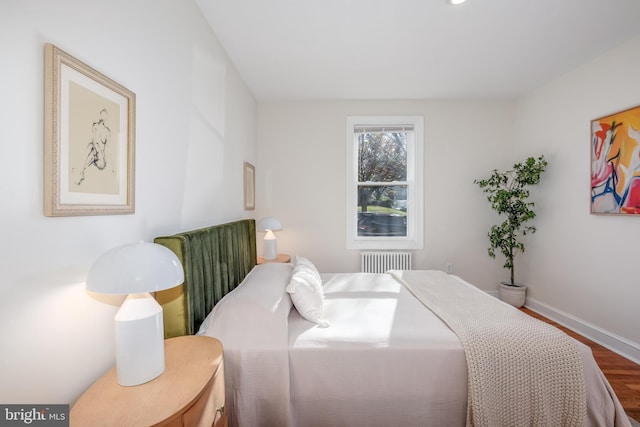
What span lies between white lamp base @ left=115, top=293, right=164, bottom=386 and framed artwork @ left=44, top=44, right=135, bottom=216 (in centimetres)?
38

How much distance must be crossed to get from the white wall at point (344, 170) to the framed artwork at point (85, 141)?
2476 mm

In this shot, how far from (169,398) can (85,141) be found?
910mm

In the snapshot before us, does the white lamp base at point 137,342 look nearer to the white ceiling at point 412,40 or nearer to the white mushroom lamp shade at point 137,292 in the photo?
the white mushroom lamp shade at point 137,292

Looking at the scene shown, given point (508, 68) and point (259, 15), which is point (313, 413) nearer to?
point (259, 15)

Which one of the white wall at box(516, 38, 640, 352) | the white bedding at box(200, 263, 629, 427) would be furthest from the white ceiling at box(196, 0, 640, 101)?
the white bedding at box(200, 263, 629, 427)

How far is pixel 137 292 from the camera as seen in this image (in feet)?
2.64

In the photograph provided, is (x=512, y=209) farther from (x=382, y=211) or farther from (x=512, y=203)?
(x=382, y=211)

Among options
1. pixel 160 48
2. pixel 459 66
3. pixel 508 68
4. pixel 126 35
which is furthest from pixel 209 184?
pixel 508 68

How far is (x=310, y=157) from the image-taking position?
361cm

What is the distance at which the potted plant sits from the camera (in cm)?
311

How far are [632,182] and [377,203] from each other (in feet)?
7.76

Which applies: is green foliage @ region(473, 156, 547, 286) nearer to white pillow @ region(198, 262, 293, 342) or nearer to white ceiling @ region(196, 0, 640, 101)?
white ceiling @ region(196, 0, 640, 101)

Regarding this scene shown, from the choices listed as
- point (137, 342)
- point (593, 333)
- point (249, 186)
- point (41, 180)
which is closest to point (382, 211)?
point (249, 186)

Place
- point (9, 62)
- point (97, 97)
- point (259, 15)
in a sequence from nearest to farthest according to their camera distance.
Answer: point (9, 62), point (97, 97), point (259, 15)
